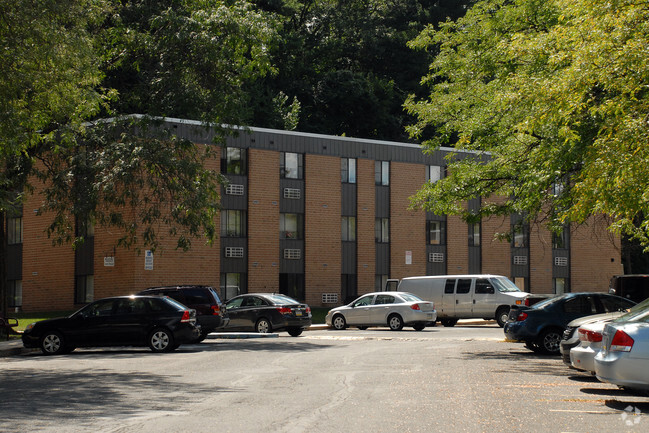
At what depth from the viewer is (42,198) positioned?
45.7 metres

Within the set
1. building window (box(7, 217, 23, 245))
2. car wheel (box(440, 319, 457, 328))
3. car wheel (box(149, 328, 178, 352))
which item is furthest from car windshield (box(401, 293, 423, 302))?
building window (box(7, 217, 23, 245))

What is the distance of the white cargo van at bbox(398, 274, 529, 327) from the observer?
35.7 m

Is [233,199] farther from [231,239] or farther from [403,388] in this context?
[403,388]

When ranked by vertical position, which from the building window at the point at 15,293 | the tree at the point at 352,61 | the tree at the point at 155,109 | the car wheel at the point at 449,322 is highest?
the tree at the point at 352,61

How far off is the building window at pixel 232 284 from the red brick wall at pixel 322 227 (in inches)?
150

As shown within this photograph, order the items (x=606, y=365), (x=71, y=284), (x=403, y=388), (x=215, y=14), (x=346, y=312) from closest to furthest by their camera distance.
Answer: (x=606, y=365) < (x=403, y=388) < (x=215, y=14) < (x=346, y=312) < (x=71, y=284)

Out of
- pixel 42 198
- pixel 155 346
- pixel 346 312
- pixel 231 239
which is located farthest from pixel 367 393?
pixel 42 198

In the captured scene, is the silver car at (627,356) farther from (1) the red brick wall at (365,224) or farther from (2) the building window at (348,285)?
(1) the red brick wall at (365,224)

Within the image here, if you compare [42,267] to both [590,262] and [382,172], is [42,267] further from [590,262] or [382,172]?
[590,262]

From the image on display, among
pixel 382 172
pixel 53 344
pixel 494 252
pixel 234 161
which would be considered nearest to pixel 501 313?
pixel 234 161

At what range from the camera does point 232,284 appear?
46.2 meters

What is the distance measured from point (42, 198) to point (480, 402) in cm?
3795

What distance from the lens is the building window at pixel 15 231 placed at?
160 ft

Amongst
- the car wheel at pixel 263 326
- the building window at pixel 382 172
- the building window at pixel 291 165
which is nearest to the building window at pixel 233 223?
the building window at pixel 291 165
